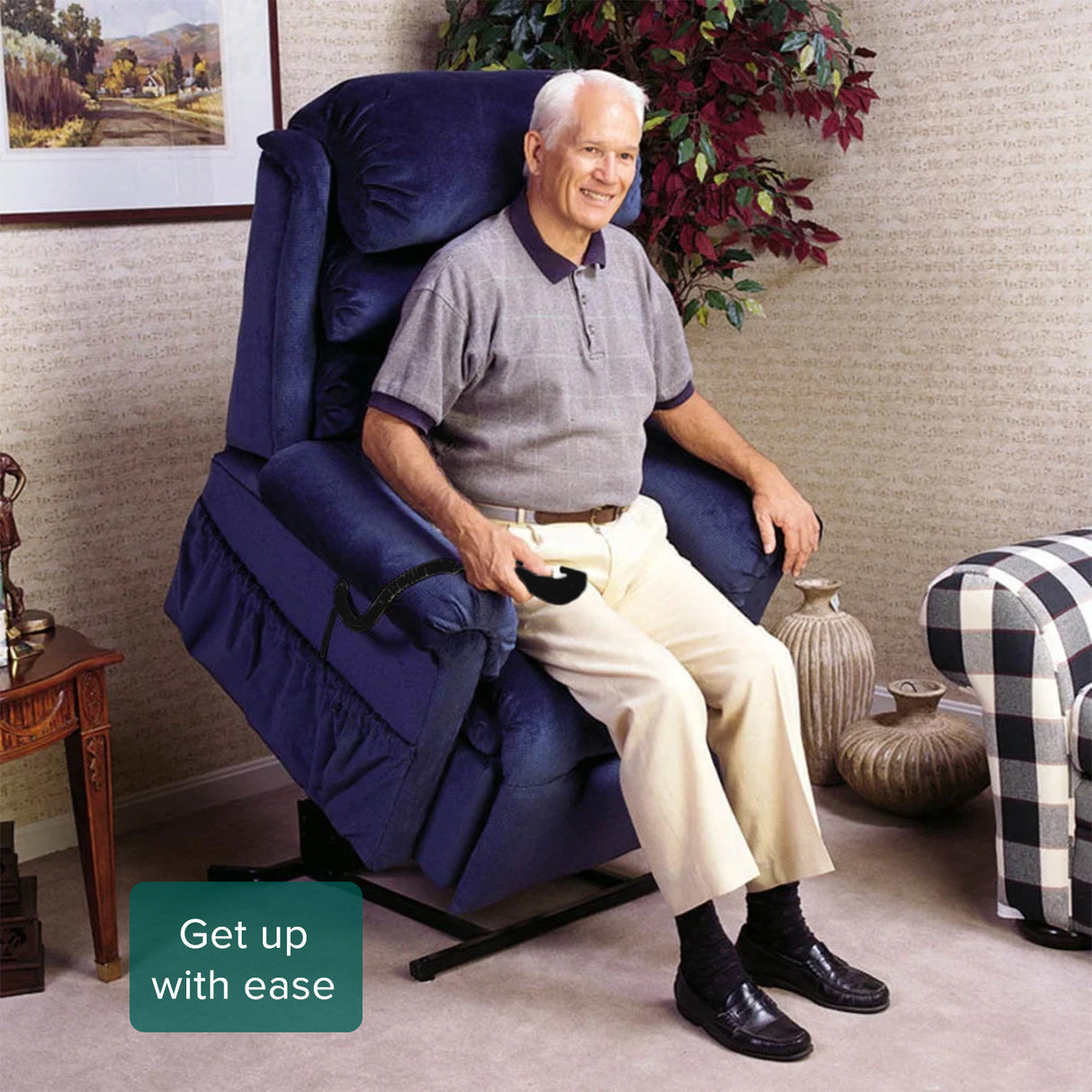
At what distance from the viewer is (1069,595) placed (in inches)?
88.7

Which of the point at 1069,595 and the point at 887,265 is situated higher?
the point at 887,265

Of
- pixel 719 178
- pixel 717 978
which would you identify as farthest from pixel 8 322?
pixel 717 978

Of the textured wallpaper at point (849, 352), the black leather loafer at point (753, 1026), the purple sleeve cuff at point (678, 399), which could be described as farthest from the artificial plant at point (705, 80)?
the black leather loafer at point (753, 1026)

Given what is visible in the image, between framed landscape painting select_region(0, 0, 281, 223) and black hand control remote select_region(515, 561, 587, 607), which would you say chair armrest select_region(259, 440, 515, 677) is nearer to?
black hand control remote select_region(515, 561, 587, 607)

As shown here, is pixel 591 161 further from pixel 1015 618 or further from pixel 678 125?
pixel 1015 618

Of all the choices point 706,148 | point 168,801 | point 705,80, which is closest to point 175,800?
point 168,801

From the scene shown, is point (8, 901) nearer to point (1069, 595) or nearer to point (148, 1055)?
point (148, 1055)

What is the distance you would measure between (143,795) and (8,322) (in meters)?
0.88

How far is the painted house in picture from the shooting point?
97.1 inches

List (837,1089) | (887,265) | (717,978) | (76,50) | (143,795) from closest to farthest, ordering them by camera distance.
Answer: (837,1089) < (717,978) < (76,50) < (143,795) < (887,265)

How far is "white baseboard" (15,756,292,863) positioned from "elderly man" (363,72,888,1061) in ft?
3.21

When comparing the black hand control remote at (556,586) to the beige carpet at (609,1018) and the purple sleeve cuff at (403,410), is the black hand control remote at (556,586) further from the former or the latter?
the beige carpet at (609,1018)

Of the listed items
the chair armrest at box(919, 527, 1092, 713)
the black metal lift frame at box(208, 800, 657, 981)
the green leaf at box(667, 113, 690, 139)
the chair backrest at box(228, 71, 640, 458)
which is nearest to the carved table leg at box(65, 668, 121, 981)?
the black metal lift frame at box(208, 800, 657, 981)

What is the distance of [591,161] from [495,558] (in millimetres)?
606
